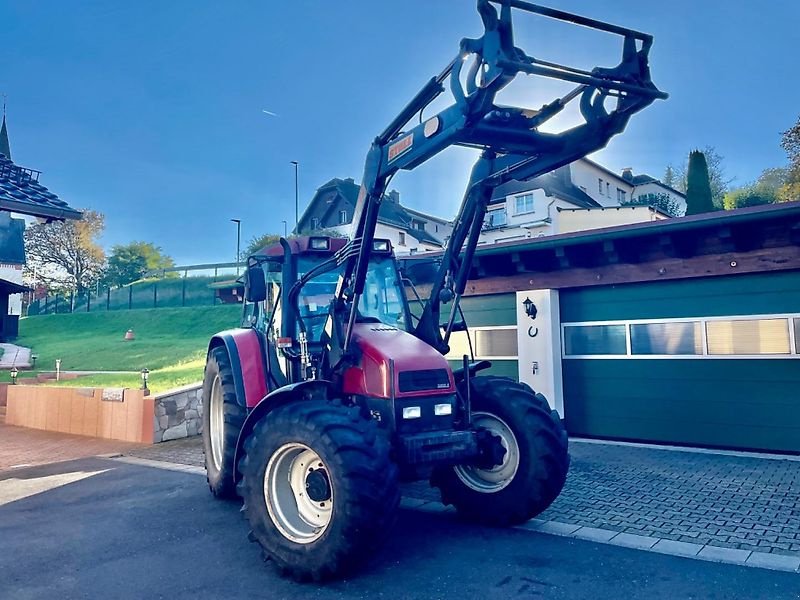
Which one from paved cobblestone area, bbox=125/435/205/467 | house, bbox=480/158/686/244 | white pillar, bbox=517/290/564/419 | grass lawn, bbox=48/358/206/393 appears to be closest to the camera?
paved cobblestone area, bbox=125/435/205/467

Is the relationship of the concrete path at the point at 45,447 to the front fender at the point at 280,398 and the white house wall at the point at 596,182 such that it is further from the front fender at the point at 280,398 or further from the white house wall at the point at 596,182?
the white house wall at the point at 596,182

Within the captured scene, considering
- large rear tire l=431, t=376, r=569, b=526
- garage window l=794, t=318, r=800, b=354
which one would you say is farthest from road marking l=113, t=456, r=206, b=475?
garage window l=794, t=318, r=800, b=354

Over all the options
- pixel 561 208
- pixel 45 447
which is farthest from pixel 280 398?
pixel 561 208

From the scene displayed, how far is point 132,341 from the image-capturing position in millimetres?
25281

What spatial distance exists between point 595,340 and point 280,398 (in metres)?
6.23

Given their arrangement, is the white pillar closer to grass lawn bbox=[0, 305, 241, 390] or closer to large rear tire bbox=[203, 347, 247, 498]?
large rear tire bbox=[203, 347, 247, 498]

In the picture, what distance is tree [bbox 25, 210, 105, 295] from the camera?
4100cm

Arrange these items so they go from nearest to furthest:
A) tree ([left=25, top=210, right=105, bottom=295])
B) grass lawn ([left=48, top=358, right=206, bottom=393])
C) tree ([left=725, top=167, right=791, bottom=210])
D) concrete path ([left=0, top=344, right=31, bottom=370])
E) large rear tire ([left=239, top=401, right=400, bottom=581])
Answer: large rear tire ([left=239, top=401, right=400, bottom=581])
grass lawn ([left=48, top=358, right=206, bottom=393])
concrete path ([left=0, top=344, right=31, bottom=370])
tree ([left=725, top=167, right=791, bottom=210])
tree ([left=25, top=210, right=105, bottom=295])

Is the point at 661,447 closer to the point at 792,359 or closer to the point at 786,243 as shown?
the point at 792,359

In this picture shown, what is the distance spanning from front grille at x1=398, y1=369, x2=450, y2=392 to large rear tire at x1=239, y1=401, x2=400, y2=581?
19.8 inches

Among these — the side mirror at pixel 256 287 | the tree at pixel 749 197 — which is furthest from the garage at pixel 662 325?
the tree at pixel 749 197

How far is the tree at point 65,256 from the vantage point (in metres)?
41.0

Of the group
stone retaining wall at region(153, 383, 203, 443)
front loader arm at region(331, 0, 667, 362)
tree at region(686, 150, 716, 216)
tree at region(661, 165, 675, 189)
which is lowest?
stone retaining wall at region(153, 383, 203, 443)

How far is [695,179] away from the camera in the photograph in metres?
24.0
